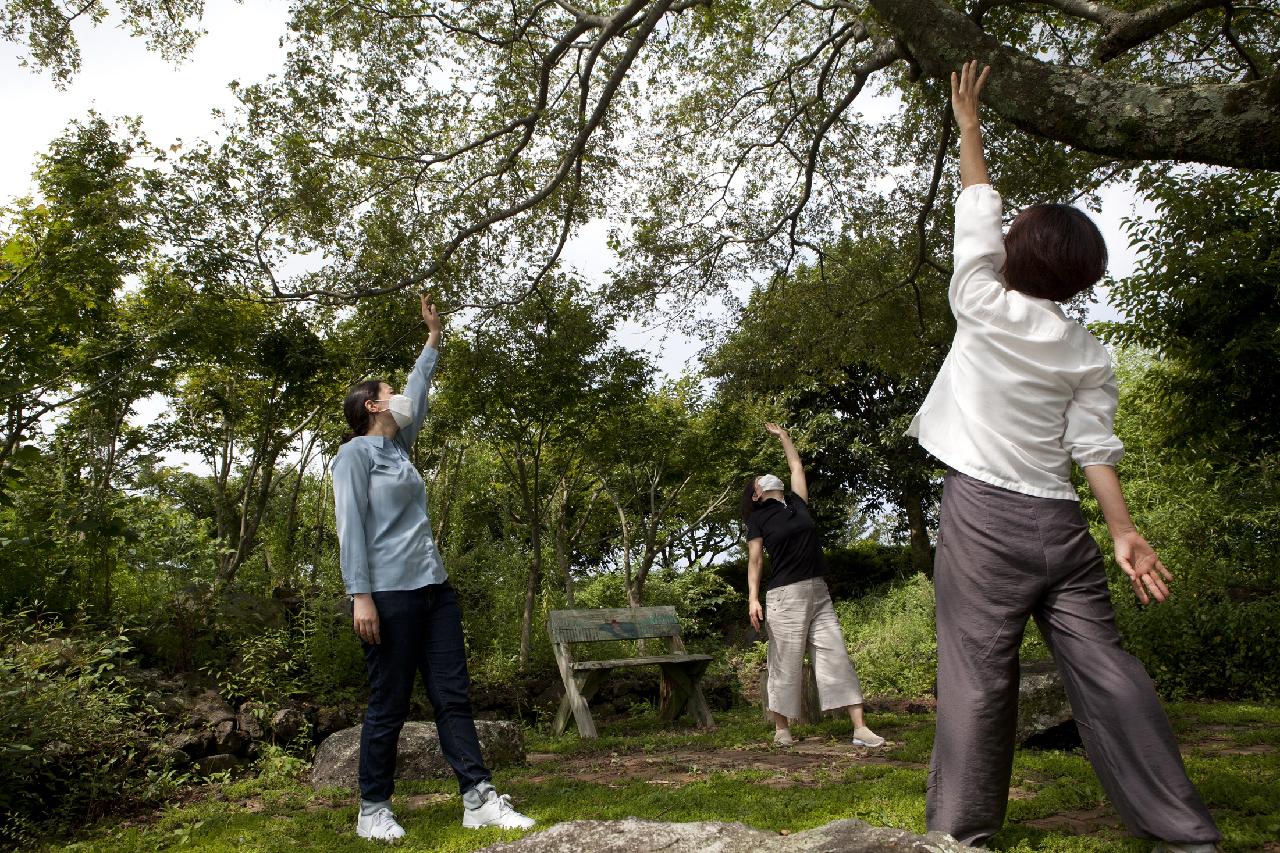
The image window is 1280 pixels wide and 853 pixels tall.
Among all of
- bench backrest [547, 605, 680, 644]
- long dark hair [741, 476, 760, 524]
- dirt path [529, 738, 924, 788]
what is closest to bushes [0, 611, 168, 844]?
dirt path [529, 738, 924, 788]

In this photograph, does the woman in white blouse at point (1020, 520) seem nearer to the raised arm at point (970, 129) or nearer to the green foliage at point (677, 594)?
the raised arm at point (970, 129)

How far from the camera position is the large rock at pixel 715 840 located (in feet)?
6.33

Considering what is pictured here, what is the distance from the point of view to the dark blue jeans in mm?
3777

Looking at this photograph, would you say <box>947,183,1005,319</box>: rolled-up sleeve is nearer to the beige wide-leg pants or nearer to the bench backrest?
the beige wide-leg pants

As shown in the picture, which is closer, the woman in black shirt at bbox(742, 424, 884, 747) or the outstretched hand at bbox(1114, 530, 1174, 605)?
the outstretched hand at bbox(1114, 530, 1174, 605)

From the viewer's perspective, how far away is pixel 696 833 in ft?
7.30

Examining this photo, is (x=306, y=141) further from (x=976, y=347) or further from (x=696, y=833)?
(x=696, y=833)

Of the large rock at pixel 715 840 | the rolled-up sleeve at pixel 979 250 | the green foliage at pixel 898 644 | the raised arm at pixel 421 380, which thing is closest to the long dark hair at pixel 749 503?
the raised arm at pixel 421 380

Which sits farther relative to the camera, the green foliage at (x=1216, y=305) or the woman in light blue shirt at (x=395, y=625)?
the green foliage at (x=1216, y=305)

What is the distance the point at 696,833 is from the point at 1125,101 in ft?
11.5

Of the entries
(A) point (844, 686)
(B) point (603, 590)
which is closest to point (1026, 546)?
(A) point (844, 686)

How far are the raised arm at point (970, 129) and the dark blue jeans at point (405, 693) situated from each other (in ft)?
9.03

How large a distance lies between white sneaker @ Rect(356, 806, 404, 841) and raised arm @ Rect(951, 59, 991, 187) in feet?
11.0

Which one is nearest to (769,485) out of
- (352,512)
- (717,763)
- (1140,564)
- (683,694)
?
(717,763)
